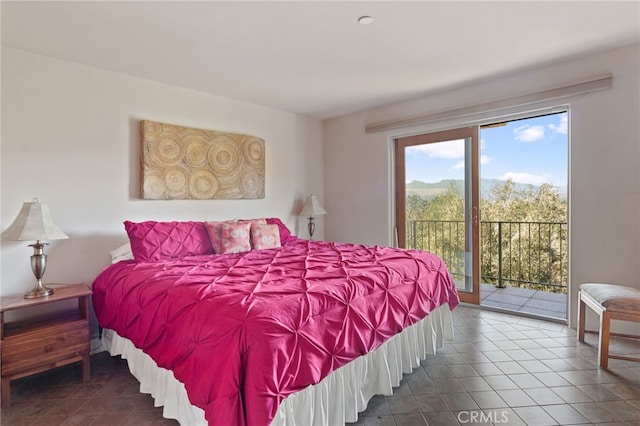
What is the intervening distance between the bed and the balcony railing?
1.38 m

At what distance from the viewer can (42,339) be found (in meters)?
2.04

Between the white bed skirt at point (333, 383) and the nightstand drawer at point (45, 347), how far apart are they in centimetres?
22

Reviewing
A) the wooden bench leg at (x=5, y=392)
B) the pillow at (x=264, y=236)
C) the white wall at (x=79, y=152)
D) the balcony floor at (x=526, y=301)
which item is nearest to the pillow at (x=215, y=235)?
the pillow at (x=264, y=236)

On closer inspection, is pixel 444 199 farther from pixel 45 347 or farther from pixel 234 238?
pixel 45 347

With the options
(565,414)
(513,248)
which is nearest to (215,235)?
(565,414)

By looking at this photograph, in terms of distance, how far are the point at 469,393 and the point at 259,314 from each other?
58.0 inches

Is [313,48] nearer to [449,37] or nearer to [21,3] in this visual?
[449,37]

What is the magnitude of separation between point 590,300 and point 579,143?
4.40 ft

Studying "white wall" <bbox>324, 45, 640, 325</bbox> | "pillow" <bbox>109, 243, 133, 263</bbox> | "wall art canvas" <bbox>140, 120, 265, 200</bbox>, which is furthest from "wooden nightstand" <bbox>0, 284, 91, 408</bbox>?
"white wall" <bbox>324, 45, 640, 325</bbox>

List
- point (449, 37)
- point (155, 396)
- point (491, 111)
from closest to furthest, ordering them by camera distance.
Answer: point (155, 396), point (449, 37), point (491, 111)

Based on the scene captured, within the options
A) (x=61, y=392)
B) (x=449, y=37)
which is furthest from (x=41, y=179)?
(x=449, y=37)

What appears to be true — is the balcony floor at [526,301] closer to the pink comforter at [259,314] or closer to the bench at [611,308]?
the bench at [611,308]

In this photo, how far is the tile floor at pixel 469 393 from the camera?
1.76 metres

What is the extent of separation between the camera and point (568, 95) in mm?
2883
